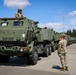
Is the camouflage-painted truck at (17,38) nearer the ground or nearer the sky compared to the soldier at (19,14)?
nearer the ground

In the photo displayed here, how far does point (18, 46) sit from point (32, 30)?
1.43 metres

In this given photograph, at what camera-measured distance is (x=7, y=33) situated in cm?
1213

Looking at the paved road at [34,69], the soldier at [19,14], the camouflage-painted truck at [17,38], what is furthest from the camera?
the soldier at [19,14]

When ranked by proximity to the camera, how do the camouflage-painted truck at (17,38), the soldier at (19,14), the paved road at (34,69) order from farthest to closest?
the soldier at (19,14) → the camouflage-painted truck at (17,38) → the paved road at (34,69)

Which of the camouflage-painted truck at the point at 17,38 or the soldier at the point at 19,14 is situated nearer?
the camouflage-painted truck at the point at 17,38

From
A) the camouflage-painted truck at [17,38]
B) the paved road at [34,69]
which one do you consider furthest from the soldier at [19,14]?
the paved road at [34,69]

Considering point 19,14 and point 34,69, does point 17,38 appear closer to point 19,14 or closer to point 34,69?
point 34,69

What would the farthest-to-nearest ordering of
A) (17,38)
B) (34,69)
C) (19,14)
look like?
1. (19,14)
2. (17,38)
3. (34,69)

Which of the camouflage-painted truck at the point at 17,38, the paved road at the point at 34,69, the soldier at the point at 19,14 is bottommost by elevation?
the paved road at the point at 34,69

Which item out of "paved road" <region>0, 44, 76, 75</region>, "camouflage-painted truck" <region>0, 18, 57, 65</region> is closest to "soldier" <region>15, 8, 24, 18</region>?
"camouflage-painted truck" <region>0, 18, 57, 65</region>

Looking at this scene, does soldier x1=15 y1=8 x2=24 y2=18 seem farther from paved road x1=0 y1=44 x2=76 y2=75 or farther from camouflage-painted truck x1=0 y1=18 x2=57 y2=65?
paved road x1=0 y1=44 x2=76 y2=75

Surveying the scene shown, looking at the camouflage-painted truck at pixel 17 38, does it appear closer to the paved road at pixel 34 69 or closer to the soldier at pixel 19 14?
the paved road at pixel 34 69

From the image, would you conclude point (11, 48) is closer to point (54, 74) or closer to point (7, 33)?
point (7, 33)

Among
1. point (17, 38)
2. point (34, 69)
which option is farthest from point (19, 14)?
point (34, 69)
